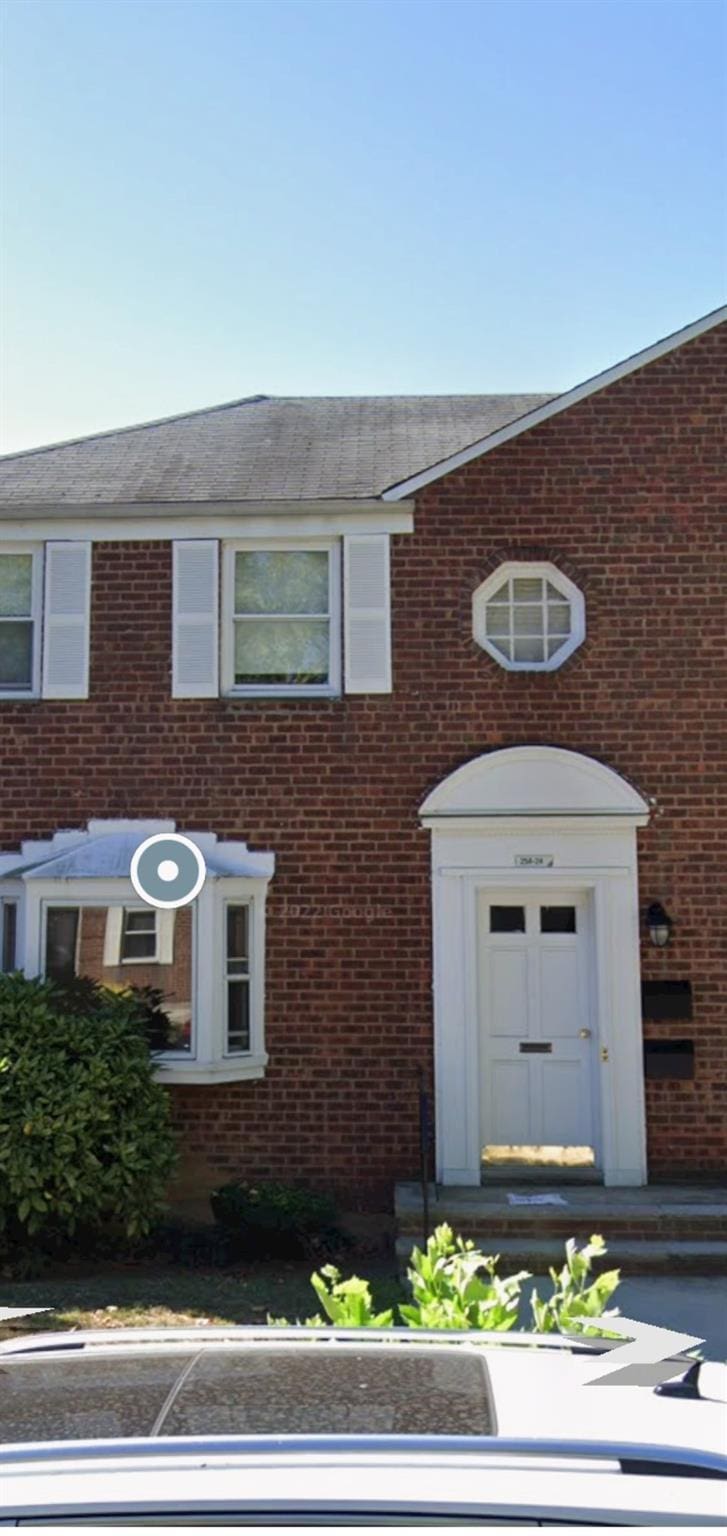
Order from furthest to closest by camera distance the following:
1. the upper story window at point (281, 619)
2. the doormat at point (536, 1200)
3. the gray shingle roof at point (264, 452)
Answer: the gray shingle roof at point (264, 452) < the upper story window at point (281, 619) < the doormat at point (536, 1200)

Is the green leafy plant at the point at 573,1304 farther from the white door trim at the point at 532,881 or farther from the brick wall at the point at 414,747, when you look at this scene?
the brick wall at the point at 414,747

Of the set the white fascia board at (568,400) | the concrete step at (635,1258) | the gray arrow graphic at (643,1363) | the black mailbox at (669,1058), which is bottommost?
the concrete step at (635,1258)

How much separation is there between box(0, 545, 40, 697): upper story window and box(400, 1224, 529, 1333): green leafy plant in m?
7.81

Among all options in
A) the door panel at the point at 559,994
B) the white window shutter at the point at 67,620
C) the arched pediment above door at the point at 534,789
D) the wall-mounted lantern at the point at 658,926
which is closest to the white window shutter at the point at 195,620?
the white window shutter at the point at 67,620

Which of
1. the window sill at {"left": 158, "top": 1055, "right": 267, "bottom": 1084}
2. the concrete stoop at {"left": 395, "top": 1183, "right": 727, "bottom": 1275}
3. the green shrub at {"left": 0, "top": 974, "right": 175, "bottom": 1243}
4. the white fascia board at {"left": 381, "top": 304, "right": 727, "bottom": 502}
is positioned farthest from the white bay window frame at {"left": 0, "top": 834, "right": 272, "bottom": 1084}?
the white fascia board at {"left": 381, "top": 304, "right": 727, "bottom": 502}

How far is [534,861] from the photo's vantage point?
10703mm

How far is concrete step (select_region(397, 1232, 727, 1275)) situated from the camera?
29.9 feet

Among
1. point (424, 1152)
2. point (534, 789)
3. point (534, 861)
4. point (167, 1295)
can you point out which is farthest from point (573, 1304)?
point (534, 789)

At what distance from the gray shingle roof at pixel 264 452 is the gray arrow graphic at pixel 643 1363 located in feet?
29.7

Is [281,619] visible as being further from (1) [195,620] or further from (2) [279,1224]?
(2) [279,1224]

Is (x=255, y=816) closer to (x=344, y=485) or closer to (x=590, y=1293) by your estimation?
(x=344, y=485)

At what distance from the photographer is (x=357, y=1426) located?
215 cm

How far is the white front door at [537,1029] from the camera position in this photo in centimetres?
1067
